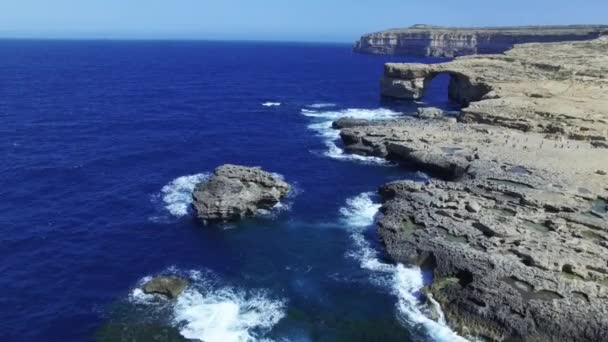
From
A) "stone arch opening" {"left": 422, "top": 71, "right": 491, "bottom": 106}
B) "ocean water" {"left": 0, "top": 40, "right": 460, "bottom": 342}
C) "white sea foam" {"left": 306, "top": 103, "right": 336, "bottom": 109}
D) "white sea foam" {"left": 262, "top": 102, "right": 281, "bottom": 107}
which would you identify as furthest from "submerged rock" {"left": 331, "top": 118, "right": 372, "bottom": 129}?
"stone arch opening" {"left": 422, "top": 71, "right": 491, "bottom": 106}

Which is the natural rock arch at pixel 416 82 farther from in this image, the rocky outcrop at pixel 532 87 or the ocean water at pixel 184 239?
the ocean water at pixel 184 239

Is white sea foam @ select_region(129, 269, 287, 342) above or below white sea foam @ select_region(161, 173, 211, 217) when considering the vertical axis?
below

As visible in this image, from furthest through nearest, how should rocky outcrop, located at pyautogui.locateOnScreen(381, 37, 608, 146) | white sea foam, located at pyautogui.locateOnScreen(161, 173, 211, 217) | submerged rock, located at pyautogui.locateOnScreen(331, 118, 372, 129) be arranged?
submerged rock, located at pyautogui.locateOnScreen(331, 118, 372, 129), rocky outcrop, located at pyautogui.locateOnScreen(381, 37, 608, 146), white sea foam, located at pyautogui.locateOnScreen(161, 173, 211, 217)

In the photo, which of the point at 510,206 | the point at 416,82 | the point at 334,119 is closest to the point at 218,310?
the point at 510,206

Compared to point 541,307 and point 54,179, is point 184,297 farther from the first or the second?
point 54,179

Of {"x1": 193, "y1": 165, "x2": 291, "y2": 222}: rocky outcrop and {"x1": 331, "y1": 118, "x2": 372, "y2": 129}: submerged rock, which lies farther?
{"x1": 331, "y1": 118, "x2": 372, "y2": 129}: submerged rock

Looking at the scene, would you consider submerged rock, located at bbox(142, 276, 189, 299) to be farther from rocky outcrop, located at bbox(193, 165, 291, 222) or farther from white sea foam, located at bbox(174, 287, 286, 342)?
rocky outcrop, located at bbox(193, 165, 291, 222)
